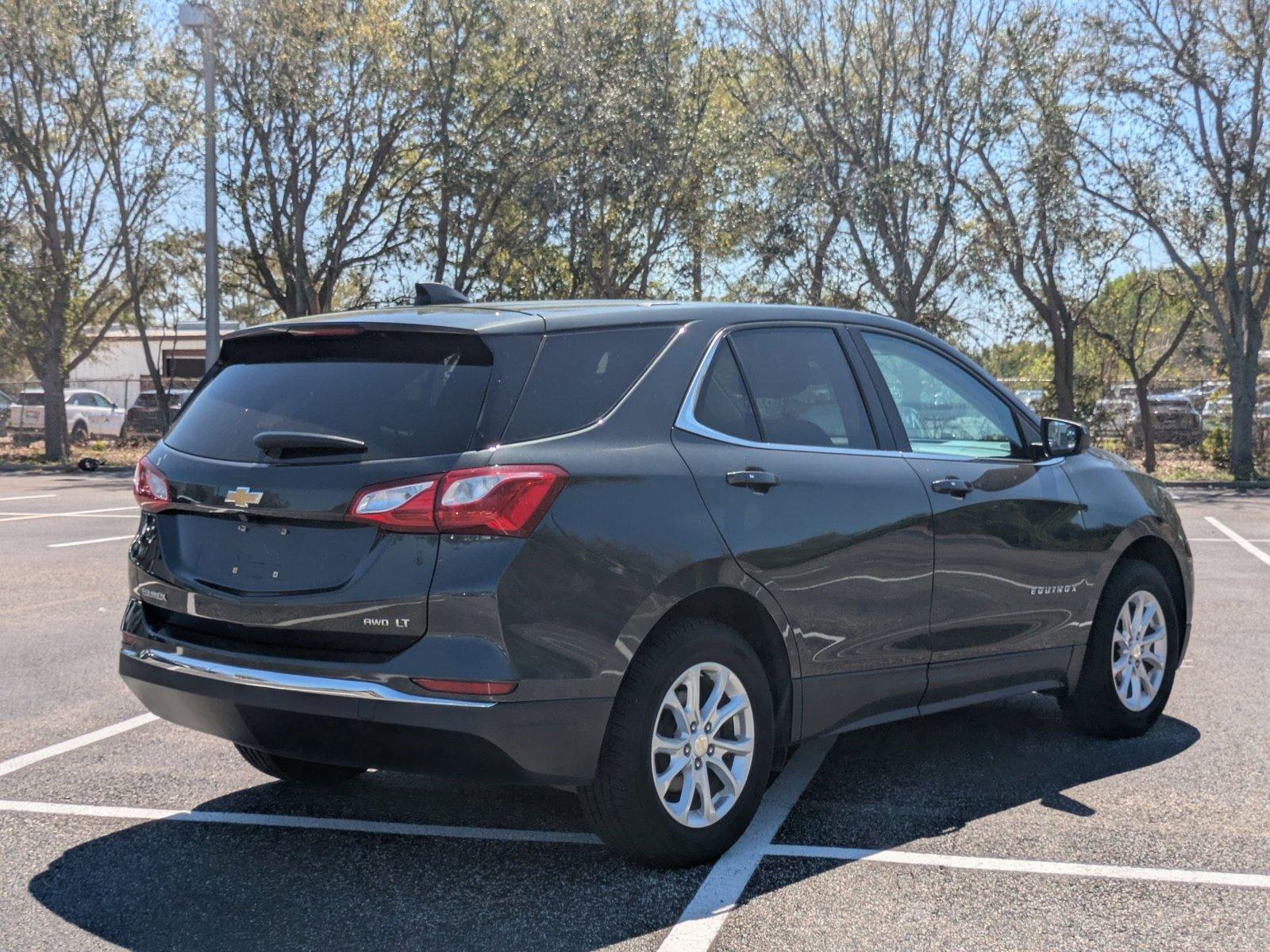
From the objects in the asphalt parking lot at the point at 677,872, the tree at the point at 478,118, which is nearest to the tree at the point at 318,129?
the tree at the point at 478,118

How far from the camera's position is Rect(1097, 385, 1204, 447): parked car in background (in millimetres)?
31219

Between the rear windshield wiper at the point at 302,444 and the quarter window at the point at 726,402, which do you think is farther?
the quarter window at the point at 726,402

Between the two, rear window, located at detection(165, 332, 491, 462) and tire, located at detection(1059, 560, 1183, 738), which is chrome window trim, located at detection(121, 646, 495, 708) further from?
tire, located at detection(1059, 560, 1183, 738)

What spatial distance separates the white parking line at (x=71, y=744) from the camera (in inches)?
220

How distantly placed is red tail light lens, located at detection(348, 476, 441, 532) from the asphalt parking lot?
3.52 feet

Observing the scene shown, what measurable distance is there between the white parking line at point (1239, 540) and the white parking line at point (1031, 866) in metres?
9.78

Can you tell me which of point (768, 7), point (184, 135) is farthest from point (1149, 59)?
point (184, 135)

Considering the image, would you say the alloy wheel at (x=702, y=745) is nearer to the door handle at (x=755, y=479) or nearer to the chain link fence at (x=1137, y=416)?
the door handle at (x=755, y=479)

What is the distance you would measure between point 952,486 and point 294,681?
98.0 inches

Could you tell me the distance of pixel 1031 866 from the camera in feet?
14.5

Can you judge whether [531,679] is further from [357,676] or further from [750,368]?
[750,368]

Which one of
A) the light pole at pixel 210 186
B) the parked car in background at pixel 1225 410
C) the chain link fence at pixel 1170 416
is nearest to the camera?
the light pole at pixel 210 186

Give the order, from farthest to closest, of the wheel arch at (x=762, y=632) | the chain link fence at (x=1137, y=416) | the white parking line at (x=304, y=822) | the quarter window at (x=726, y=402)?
the chain link fence at (x=1137, y=416) < the white parking line at (x=304, y=822) < the quarter window at (x=726, y=402) < the wheel arch at (x=762, y=632)

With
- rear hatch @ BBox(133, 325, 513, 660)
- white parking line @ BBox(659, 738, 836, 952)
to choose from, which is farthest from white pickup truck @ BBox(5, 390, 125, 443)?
rear hatch @ BBox(133, 325, 513, 660)
